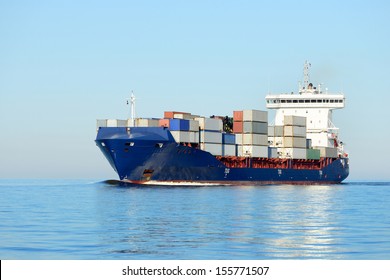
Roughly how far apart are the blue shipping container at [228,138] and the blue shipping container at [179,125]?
20.4 feet

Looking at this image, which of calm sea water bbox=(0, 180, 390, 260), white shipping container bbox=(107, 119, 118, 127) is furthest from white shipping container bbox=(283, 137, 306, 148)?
calm sea water bbox=(0, 180, 390, 260)

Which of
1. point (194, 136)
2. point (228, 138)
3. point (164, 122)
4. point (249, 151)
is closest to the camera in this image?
point (164, 122)

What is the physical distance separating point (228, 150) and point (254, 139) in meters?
4.06

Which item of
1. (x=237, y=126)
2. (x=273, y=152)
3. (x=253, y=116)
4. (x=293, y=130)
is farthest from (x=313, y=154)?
(x=237, y=126)

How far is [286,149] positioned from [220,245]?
60.0 meters

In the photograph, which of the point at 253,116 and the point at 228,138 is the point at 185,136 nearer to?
the point at 228,138

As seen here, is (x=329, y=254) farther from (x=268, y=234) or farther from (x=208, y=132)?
(x=208, y=132)

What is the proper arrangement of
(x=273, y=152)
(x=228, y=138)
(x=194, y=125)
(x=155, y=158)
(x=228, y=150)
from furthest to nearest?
(x=273, y=152)
(x=228, y=138)
(x=228, y=150)
(x=194, y=125)
(x=155, y=158)

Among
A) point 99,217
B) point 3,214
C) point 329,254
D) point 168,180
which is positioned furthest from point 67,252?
point 168,180

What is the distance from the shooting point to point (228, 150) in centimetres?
7781

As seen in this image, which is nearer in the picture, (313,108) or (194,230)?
(194,230)

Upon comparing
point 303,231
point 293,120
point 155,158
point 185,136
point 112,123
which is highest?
point 293,120

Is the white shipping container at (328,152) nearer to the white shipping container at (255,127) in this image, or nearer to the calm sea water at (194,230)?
the white shipping container at (255,127)

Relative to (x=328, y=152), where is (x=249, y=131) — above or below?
above
